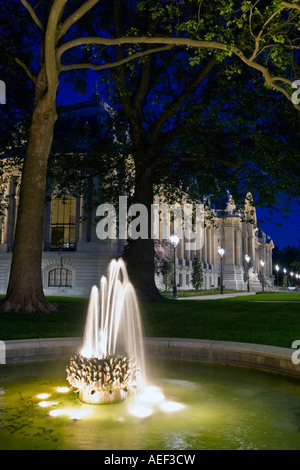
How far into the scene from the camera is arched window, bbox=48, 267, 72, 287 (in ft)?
162

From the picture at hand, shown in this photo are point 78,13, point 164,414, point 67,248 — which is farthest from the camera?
point 67,248

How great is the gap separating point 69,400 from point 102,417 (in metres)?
1.01

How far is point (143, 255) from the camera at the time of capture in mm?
22781

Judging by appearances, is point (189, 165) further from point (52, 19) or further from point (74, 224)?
point (74, 224)

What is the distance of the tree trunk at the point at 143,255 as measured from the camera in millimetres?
22444

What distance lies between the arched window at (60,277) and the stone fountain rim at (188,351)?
4045cm

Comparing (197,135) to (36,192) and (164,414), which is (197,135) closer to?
(36,192)

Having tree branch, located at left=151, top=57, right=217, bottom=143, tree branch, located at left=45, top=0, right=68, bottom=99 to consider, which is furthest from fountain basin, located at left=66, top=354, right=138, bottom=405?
tree branch, located at left=151, top=57, right=217, bottom=143

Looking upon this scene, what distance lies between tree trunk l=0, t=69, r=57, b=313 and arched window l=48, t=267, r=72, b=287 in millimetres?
33708

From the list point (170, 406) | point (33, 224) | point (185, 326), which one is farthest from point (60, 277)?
point (170, 406)

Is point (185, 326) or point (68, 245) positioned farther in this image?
point (68, 245)

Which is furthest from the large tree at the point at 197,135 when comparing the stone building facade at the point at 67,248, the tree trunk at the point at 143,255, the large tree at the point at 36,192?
the stone building facade at the point at 67,248

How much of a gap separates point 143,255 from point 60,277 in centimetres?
2913
